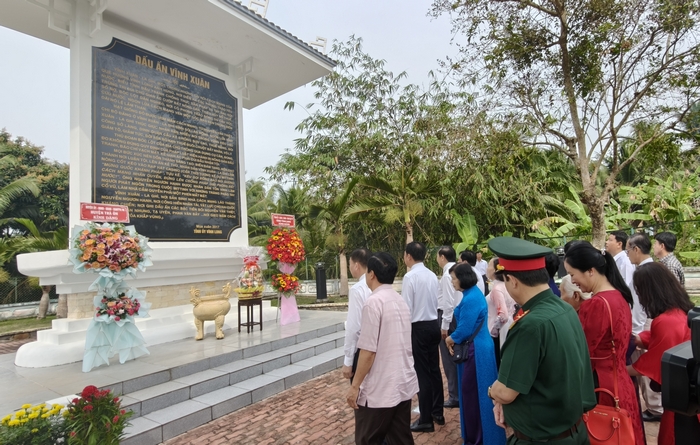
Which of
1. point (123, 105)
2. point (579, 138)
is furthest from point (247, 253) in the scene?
point (579, 138)

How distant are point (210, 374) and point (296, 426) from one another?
4.38 feet

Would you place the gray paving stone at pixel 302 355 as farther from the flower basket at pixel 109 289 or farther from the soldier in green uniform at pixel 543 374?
the soldier in green uniform at pixel 543 374

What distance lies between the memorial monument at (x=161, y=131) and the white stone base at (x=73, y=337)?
0.6 inches

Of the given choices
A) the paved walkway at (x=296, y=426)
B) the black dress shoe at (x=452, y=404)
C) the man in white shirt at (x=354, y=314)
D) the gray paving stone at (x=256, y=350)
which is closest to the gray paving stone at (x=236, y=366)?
Answer: the gray paving stone at (x=256, y=350)

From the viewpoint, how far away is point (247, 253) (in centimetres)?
662

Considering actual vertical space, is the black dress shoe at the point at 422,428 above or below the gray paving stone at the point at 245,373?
below

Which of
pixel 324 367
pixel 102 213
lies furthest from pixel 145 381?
pixel 324 367

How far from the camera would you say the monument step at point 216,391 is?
11.5 ft

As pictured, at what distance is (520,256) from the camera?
1579mm

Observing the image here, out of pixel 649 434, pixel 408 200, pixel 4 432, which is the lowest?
pixel 649 434

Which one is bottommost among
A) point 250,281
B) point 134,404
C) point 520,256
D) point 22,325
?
point 22,325

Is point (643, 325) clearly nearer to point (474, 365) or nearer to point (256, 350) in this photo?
point (474, 365)

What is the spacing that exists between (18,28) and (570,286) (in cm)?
828

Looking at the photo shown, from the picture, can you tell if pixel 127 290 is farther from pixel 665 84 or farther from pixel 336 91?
pixel 336 91
